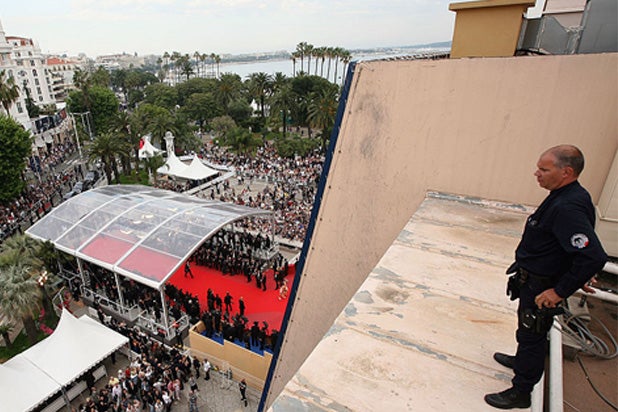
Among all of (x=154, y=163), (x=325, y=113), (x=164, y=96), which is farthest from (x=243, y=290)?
(x=164, y=96)

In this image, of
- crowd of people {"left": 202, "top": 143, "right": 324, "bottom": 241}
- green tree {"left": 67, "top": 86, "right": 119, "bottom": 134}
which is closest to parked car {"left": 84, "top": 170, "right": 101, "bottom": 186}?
crowd of people {"left": 202, "top": 143, "right": 324, "bottom": 241}

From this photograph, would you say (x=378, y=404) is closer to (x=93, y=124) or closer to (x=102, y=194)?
(x=102, y=194)

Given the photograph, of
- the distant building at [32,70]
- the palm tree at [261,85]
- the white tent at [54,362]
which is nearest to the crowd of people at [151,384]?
the white tent at [54,362]

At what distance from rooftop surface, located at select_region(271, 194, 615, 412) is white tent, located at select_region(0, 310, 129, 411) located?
39.4 feet

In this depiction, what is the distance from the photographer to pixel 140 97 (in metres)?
86.0

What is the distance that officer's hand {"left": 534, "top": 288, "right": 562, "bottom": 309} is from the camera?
2.29 m

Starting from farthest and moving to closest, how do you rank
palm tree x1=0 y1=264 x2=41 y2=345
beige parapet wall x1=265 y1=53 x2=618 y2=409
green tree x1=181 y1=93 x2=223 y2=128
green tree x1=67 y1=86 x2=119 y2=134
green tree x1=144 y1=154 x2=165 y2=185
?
1. green tree x1=181 y1=93 x2=223 y2=128
2. green tree x1=67 y1=86 x2=119 y2=134
3. green tree x1=144 y1=154 x2=165 y2=185
4. palm tree x1=0 y1=264 x2=41 y2=345
5. beige parapet wall x1=265 y1=53 x2=618 y2=409

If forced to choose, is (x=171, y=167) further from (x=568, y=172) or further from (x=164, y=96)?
(x=164, y=96)

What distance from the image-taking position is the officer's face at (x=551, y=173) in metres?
2.39

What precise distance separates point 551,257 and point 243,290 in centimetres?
1564

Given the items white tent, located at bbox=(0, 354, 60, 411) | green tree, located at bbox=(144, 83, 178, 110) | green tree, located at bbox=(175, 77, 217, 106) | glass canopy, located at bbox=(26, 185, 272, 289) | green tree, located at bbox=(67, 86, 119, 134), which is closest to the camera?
white tent, located at bbox=(0, 354, 60, 411)

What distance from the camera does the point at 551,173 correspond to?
241 cm

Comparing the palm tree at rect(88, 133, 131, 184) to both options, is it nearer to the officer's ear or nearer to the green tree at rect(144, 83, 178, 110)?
the officer's ear

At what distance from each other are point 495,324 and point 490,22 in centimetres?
479
